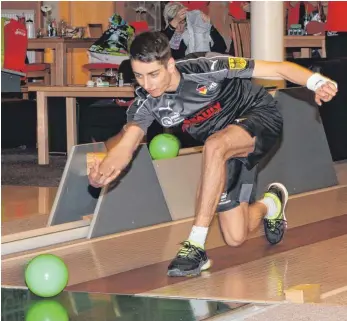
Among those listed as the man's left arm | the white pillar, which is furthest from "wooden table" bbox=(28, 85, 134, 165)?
the man's left arm

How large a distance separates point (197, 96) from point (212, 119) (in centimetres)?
23

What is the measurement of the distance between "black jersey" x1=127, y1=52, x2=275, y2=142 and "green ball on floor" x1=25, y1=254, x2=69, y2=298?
0.99 meters

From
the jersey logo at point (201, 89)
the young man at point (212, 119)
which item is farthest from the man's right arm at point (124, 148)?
the jersey logo at point (201, 89)

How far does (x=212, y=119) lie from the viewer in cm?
542

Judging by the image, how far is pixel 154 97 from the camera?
514 cm

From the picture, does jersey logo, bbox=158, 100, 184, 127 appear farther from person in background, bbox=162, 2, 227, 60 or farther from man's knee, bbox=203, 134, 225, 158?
person in background, bbox=162, 2, 227, 60

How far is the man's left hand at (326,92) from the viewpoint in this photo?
4.85m

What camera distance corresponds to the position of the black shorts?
5.37 meters

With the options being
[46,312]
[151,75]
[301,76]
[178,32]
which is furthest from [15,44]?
[46,312]

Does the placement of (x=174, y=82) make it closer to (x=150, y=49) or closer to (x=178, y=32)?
(x=150, y=49)

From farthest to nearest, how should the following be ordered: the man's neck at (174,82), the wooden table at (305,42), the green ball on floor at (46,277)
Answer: the wooden table at (305,42)
the man's neck at (174,82)
the green ball on floor at (46,277)

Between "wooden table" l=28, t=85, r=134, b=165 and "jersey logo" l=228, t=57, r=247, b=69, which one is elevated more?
"jersey logo" l=228, t=57, r=247, b=69

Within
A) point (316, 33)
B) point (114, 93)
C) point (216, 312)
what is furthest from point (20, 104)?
point (216, 312)

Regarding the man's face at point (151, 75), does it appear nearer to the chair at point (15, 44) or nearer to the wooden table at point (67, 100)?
the wooden table at point (67, 100)
